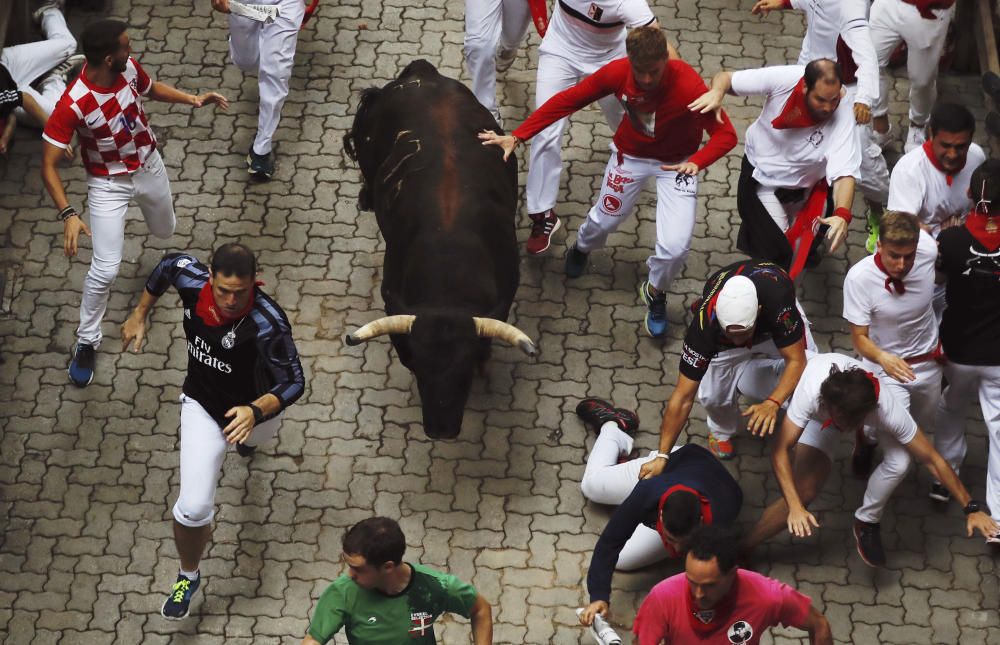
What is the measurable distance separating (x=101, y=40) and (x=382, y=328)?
2485 millimetres

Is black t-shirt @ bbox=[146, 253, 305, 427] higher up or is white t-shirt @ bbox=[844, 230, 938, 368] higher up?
white t-shirt @ bbox=[844, 230, 938, 368]

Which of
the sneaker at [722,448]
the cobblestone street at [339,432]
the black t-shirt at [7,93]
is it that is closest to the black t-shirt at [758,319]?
the sneaker at [722,448]

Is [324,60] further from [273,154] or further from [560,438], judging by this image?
[560,438]

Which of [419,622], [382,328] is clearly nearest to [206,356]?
[382,328]

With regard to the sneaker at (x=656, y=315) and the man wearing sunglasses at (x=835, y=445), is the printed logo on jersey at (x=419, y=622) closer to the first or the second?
the man wearing sunglasses at (x=835, y=445)

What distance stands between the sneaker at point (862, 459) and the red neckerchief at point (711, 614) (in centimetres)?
276

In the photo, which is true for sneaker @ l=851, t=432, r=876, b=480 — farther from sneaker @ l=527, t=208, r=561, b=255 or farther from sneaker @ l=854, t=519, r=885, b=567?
sneaker @ l=527, t=208, r=561, b=255

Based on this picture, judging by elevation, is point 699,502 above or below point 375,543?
above

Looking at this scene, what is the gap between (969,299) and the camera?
9297mm

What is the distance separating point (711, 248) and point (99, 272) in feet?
14.2

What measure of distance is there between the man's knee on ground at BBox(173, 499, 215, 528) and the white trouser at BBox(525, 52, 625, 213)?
11.7ft

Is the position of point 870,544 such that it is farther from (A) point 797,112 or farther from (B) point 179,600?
(B) point 179,600

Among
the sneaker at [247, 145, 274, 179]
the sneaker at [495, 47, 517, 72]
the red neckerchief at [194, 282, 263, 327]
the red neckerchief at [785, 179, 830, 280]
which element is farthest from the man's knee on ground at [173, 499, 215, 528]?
the sneaker at [495, 47, 517, 72]

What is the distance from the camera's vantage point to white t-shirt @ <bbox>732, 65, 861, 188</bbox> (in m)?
9.88
